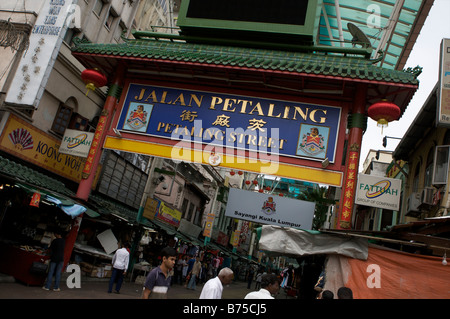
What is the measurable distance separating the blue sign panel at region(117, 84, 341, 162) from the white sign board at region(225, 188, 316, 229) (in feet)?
6.68

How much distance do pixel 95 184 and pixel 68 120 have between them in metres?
3.44

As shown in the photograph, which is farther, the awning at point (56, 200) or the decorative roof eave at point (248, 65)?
the decorative roof eave at point (248, 65)

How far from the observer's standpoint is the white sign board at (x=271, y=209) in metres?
13.1

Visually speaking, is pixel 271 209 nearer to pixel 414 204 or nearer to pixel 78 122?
pixel 414 204

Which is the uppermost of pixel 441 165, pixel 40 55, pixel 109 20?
pixel 109 20

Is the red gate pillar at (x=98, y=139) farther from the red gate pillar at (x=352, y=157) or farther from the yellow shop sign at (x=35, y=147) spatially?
the red gate pillar at (x=352, y=157)

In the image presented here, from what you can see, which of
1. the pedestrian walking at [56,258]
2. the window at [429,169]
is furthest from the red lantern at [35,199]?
the window at [429,169]

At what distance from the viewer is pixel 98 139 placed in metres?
13.4

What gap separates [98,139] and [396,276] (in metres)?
10.4

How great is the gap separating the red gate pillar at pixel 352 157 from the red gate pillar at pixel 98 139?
8.49 metres

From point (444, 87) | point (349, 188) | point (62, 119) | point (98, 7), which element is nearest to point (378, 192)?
point (349, 188)

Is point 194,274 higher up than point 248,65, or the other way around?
point 248,65

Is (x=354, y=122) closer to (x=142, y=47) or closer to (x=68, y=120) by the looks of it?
(x=142, y=47)
